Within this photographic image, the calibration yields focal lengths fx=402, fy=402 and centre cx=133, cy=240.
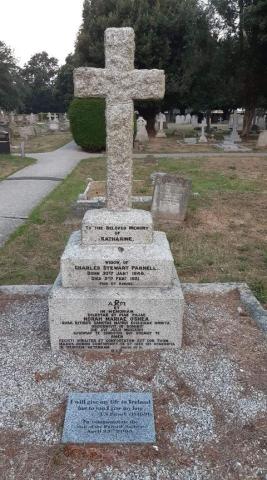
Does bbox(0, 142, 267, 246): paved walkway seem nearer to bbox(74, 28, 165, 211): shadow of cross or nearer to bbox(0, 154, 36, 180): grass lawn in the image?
bbox(0, 154, 36, 180): grass lawn

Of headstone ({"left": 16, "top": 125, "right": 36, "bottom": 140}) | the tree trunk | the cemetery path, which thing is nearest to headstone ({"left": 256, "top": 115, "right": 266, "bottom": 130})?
the tree trunk

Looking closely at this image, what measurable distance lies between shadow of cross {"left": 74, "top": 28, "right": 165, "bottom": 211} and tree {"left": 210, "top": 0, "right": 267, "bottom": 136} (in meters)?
23.2

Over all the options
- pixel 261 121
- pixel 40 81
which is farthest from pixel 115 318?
pixel 40 81

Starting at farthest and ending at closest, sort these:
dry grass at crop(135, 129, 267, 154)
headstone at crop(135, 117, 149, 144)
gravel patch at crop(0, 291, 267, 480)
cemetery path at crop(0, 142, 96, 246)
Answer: headstone at crop(135, 117, 149, 144), dry grass at crop(135, 129, 267, 154), cemetery path at crop(0, 142, 96, 246), gravel patch at crop(0, 291, 267, 480)

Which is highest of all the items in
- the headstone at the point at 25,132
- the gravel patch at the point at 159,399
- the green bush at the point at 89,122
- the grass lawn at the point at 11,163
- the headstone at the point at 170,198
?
the green bush at the point at 89,122

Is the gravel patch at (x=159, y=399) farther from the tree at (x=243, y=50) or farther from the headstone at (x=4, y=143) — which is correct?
the tree at (x=243, y=50)

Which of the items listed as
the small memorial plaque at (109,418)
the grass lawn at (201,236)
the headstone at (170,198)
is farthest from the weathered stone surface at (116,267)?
the headstone at (170,198)

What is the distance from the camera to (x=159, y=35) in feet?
82.4

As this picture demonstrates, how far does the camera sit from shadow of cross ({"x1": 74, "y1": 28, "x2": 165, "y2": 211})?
359cm

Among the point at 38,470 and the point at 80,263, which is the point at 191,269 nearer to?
the point at 80,263

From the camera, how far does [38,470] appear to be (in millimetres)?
2689

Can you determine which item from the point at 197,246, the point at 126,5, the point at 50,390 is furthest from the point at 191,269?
the point at 126,5

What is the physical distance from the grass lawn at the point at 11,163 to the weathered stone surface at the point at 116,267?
11447 mm

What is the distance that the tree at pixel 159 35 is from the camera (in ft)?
78.4
